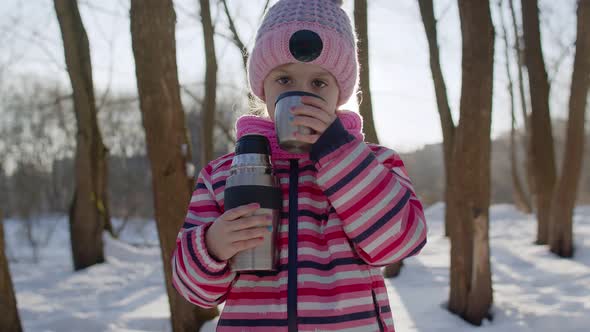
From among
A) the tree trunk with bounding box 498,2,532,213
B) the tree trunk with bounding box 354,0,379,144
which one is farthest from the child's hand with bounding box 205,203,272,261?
the tree trunk with bounding box 498,2,532,213

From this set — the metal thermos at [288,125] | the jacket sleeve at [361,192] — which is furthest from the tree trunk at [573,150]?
the metal thermos at [288,125]

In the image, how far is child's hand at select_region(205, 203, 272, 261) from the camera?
1104 millimetres

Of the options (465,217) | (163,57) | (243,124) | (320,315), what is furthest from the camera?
(465,217)

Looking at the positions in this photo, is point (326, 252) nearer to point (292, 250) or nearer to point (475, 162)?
point (292, 250)

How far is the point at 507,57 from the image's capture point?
14.1 meters

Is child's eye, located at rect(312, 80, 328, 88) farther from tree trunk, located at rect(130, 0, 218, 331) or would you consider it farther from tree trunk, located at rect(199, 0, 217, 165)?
tree trunk, located at rect(199, 0, 217, 165)

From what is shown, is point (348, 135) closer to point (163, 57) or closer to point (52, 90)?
point (163, 57)

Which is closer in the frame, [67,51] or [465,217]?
[465,217]

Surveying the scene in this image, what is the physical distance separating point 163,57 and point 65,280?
17.1 feet

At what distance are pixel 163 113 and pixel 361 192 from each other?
2.42 m

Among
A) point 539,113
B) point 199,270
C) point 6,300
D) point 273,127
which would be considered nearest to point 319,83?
point 273,127

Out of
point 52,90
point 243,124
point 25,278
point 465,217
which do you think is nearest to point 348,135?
point 243,124

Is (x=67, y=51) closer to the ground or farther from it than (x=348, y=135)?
farther from it

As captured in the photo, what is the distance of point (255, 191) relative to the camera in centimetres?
112
